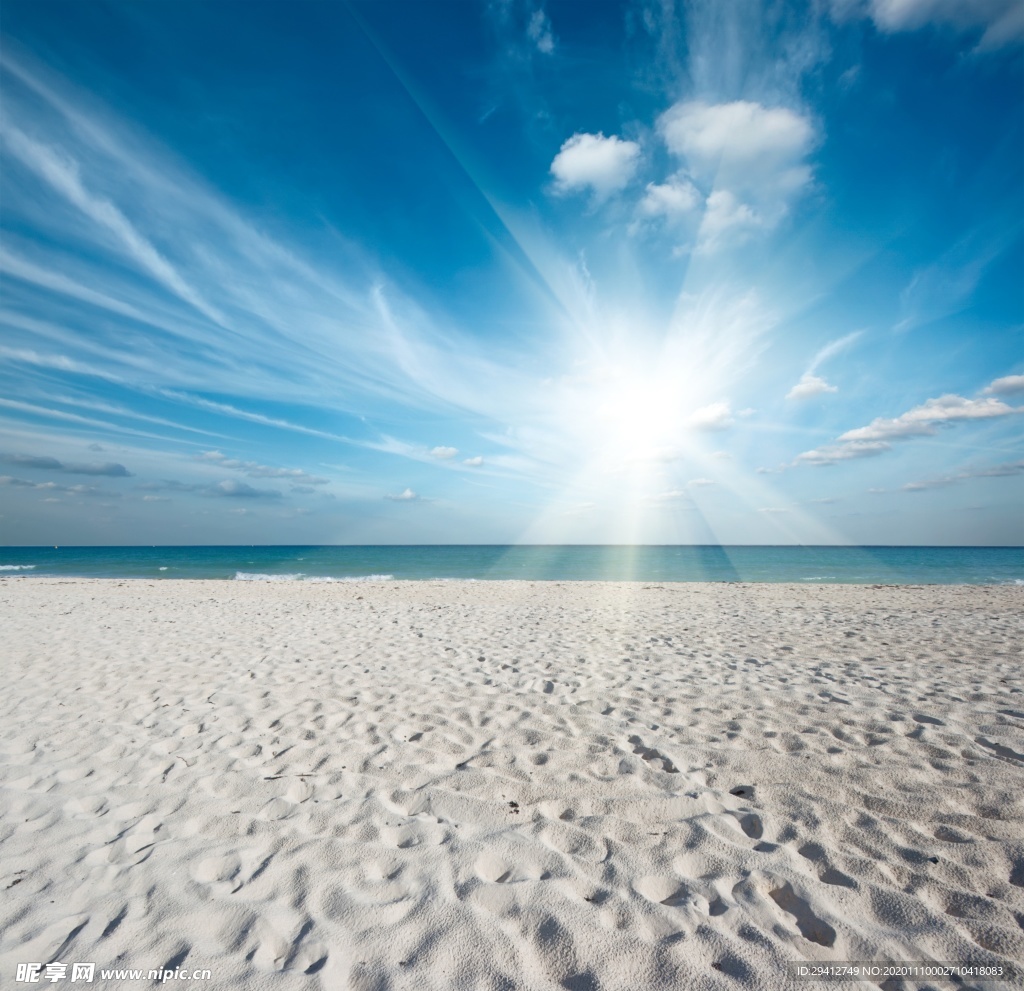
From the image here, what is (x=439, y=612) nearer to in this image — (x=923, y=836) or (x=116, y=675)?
(x=116, y=675)

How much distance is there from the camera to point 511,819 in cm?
333

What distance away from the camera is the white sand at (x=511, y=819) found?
2332mm

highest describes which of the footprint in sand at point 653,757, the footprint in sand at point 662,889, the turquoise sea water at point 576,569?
the turquoise sea water at point 576,569

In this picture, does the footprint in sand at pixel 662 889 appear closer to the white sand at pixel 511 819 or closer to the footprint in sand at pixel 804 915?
the white sand at pixel 511 819

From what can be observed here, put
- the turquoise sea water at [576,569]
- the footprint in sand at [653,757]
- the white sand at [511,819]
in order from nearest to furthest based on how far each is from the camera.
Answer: the white sand at [511,819], the footprint in sand at [653,757], the turquoise sea water at [576,569]

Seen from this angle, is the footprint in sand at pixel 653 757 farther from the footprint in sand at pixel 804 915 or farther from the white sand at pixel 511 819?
the footprint in sand at pixel 804 915

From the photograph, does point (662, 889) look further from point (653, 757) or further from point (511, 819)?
point (653, 757)

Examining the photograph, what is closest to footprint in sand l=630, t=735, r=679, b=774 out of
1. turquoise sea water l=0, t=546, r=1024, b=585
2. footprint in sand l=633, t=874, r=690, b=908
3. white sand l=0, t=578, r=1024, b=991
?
white sand l=0, t=578, r=1024, b=991

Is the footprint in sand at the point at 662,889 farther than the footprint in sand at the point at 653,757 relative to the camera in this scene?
No

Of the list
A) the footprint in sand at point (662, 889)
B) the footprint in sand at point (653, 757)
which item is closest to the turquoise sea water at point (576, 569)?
the footprint in sand at point (653, 757)

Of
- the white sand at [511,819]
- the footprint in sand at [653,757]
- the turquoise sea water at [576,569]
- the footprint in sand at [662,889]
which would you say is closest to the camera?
the white sand at [511,819]

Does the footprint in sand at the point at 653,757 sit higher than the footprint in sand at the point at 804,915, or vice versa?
→ the footprint in sand at the point at 653,757

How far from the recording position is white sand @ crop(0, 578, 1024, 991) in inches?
91.8

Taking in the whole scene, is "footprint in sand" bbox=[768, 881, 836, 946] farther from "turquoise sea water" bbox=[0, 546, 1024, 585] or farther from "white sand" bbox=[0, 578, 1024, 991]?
"turquoise sea water" bbox=[0, 546, 1024, 585]
